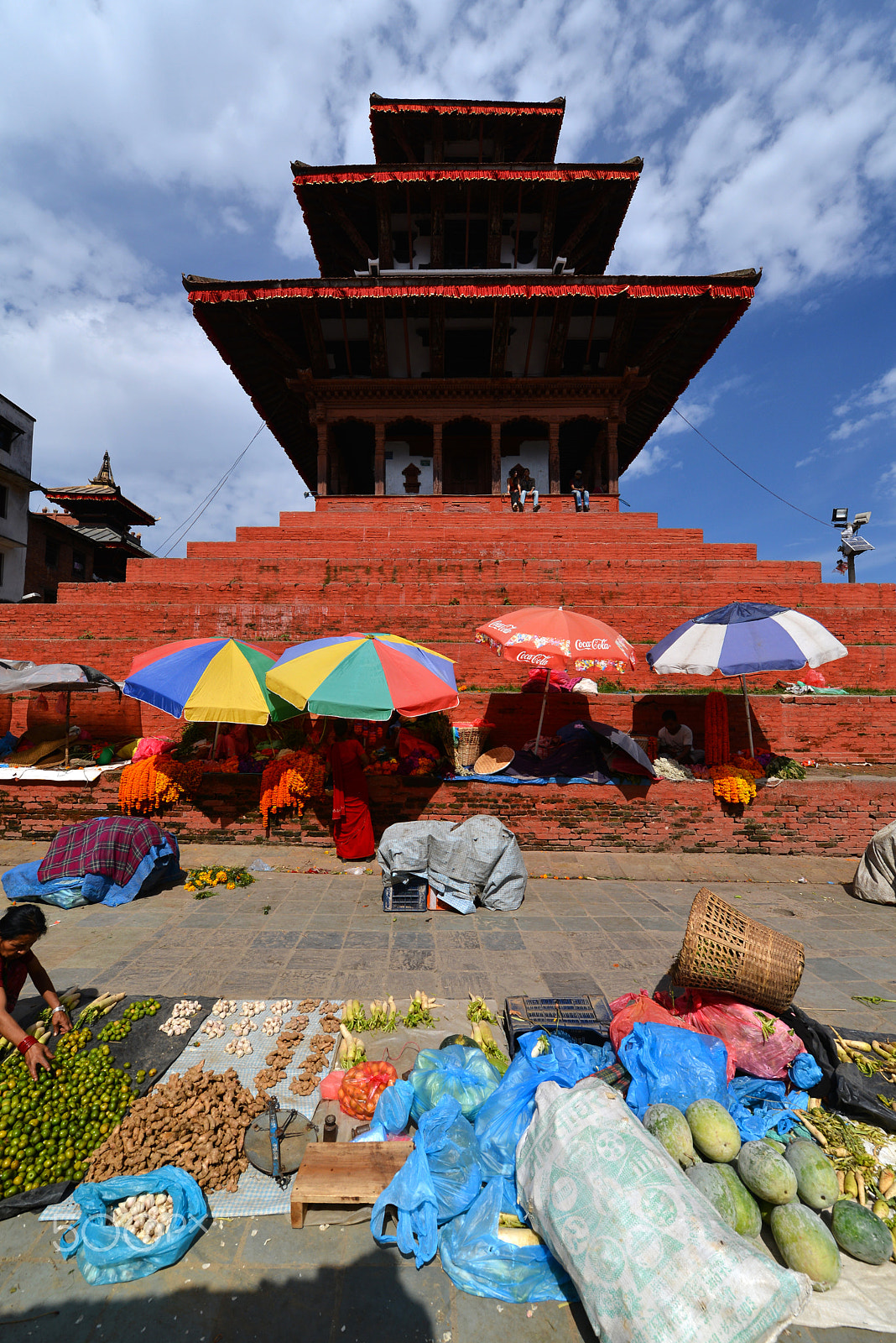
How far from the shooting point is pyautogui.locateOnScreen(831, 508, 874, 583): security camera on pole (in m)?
15.2

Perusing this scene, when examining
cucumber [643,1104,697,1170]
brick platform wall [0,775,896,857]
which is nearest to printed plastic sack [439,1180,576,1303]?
cucumber [643,1104,697,1170]

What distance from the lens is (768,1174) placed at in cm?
231

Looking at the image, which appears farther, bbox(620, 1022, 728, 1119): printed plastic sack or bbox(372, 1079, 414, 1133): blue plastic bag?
bbox(620, 1022, 728, 1119): printed plastic sack

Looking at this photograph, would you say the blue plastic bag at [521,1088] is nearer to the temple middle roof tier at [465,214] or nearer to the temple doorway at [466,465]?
the temple doorway at [466,465]

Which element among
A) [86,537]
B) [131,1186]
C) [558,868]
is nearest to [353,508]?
[558,868]

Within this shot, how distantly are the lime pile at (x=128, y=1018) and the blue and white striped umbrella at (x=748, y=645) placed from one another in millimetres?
5915

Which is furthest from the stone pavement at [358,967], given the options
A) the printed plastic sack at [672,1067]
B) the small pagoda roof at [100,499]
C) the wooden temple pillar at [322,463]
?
the small pagoda roof at [100,499]

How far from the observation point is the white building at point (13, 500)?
24.2 meters

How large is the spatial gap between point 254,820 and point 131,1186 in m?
4.66

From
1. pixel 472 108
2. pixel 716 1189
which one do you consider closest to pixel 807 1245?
pixel 716 1189

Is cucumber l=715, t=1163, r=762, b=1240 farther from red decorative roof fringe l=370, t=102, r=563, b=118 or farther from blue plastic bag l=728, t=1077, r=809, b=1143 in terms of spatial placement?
red decorative roof fringe l=370, t=102, r=563, b=118

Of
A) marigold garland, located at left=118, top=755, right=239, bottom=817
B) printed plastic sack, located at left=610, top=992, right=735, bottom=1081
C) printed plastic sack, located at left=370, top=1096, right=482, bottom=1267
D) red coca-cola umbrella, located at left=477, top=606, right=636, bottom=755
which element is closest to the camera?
printed plastic sack, located at left=370, top=1096, right=482, bottom=1267

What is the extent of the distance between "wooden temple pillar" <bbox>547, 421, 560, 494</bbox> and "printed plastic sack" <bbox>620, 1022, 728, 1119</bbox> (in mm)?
15232

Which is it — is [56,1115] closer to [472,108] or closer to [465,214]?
[465,214]
